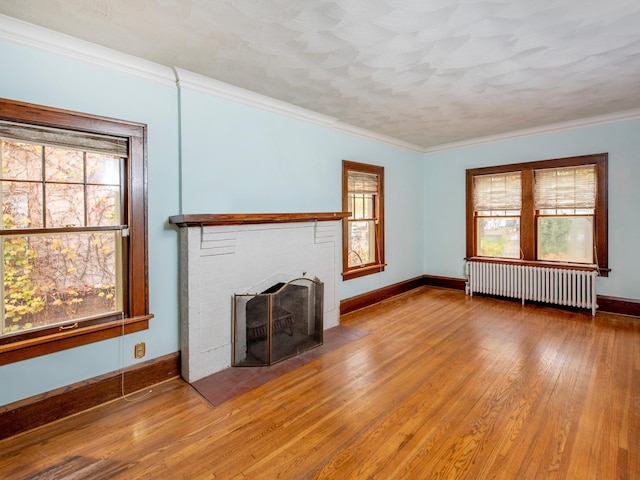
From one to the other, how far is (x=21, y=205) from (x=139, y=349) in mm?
1382

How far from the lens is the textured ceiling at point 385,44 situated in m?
2.06

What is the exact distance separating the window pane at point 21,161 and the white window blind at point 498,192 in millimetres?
5932

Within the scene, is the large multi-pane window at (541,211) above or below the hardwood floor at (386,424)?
above

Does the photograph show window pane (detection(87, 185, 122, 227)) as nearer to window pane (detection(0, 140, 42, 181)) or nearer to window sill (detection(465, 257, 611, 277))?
window pane (detection(0, 140, 42, 181))

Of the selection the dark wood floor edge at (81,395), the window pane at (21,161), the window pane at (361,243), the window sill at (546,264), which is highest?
the window pane at (21,161)

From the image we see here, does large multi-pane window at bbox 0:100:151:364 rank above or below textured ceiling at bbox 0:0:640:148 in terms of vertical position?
below

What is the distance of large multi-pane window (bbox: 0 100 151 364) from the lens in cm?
222

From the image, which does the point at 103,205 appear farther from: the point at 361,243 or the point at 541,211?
the point at 541,211

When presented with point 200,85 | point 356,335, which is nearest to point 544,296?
point 356,335

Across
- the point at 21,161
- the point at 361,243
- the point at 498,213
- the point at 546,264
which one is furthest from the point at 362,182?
the point at 21,161

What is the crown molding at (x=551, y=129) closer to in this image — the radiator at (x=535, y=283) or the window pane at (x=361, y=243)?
the radiator at (x=535, y=283)

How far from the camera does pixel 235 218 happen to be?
2955 mm

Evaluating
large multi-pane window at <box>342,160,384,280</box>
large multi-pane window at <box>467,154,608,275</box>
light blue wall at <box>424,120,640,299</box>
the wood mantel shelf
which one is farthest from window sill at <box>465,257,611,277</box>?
the wood mantel shelf

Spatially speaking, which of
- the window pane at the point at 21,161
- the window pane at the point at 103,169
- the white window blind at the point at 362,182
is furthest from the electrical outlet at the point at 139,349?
the white window blind at the point at 362,182
